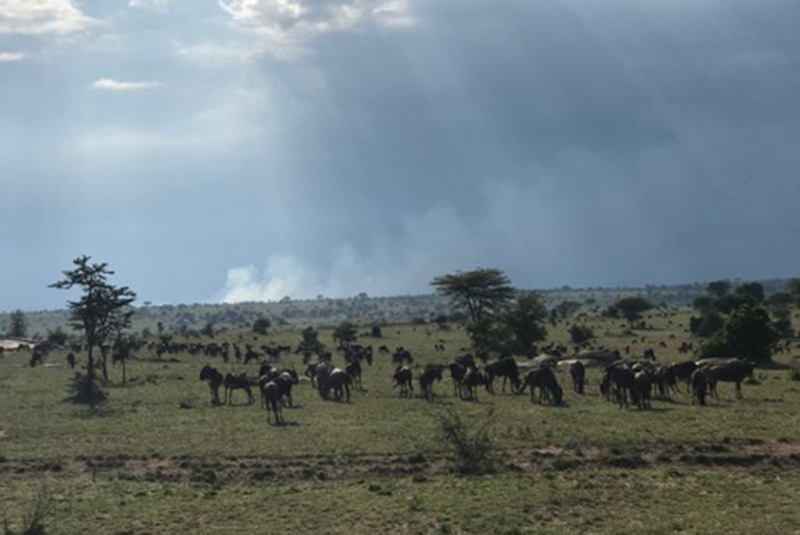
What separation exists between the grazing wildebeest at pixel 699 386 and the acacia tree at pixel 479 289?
60108 mm

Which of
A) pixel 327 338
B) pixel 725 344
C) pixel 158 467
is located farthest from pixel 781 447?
pixel 327 338

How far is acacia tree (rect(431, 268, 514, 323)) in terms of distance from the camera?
103m

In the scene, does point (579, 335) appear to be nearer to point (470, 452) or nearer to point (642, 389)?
point (642, 389)

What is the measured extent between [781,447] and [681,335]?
228 ft

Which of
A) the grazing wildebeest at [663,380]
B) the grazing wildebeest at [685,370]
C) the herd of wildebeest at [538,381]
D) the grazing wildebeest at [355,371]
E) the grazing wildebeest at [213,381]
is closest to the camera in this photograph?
the herd of wildebeest at [538,381]

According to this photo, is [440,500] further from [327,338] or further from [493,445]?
[327,338]

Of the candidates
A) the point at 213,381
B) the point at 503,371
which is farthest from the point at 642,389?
the point at 213,381

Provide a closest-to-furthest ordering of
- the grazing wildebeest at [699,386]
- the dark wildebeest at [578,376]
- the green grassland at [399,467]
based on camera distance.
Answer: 1. the green grassland at [399,467]
2. the grazing wildebeest at [699,386]
3. the dark wildebeest at [578,376]

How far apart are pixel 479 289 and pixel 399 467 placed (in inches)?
3018

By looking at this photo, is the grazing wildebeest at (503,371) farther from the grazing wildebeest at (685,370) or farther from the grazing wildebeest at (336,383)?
the grazing wildebeest at (685,370)

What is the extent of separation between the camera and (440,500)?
23.6 metres

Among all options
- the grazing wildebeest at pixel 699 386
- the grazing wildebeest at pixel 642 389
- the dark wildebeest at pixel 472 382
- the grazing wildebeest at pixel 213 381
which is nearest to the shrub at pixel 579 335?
the dark wildebeest at pixel 472 382

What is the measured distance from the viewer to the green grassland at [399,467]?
21.8 m

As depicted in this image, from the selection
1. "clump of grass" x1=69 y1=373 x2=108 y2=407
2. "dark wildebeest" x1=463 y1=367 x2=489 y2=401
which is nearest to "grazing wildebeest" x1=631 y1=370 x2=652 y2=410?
"dark wildebeest" x1=463 y1=367 x2=489 y2=401
